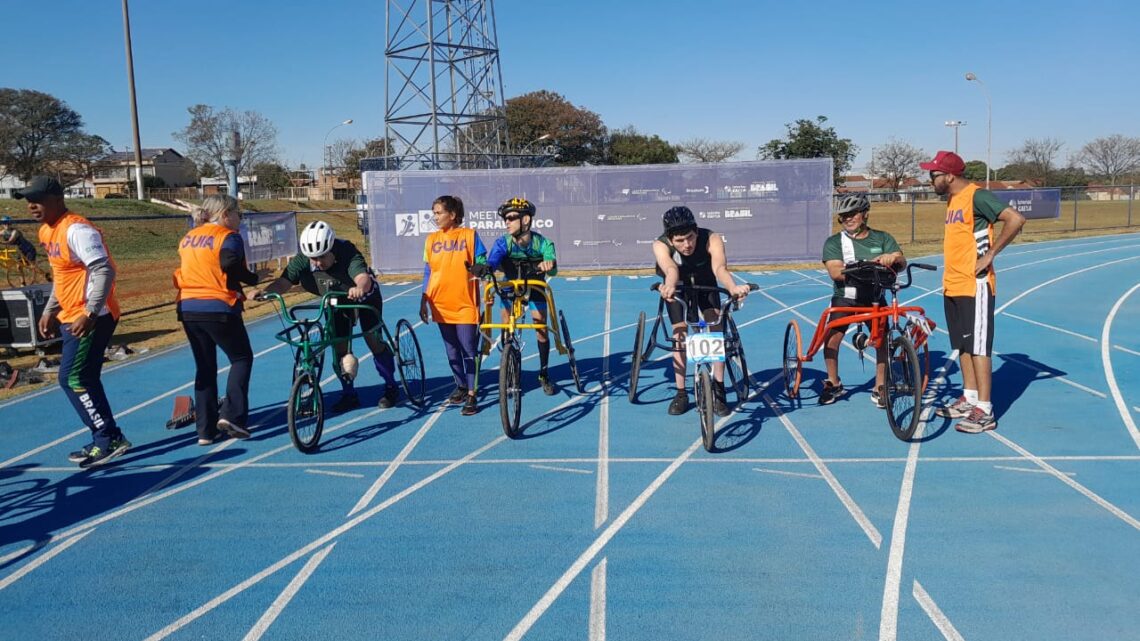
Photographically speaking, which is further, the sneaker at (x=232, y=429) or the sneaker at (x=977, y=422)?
the sneaker at (x=232, y=429)

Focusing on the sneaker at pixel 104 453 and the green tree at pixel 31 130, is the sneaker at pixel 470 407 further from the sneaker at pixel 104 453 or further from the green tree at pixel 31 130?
the green tree at pixel 31 130

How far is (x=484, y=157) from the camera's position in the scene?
32188mm

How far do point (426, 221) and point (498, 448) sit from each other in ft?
52.1

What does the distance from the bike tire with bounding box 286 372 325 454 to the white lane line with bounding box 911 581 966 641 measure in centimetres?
419

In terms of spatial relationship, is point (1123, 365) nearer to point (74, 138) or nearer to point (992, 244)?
point (992, 244)

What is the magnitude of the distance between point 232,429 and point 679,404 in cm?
361

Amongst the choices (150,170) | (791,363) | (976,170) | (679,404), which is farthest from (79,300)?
(976,170)

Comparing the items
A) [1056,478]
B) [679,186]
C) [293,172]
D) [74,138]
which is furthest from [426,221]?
[293,172]

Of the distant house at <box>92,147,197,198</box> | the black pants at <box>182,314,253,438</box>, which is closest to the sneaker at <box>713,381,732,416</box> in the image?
the black pants at <box>182,314,253,438</box>

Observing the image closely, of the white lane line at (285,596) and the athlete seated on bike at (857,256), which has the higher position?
the athlete seated on bike at (857,256)

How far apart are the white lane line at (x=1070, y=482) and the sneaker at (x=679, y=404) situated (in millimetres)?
2336

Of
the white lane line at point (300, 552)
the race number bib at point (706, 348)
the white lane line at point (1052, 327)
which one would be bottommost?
the white lane line at point (300, 552)

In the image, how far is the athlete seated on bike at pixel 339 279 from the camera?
6855mm

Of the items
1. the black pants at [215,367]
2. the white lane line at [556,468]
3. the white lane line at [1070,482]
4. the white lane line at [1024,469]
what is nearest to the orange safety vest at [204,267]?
the black pants at [215,367]
